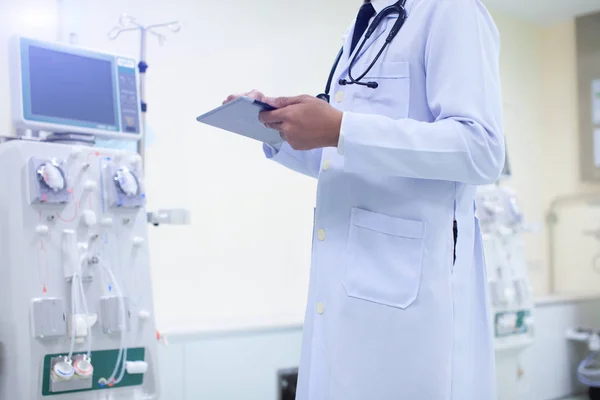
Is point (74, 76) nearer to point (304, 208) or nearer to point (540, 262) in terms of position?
point (304, 208)

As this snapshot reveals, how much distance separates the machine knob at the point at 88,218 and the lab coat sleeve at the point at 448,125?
1.03 meters

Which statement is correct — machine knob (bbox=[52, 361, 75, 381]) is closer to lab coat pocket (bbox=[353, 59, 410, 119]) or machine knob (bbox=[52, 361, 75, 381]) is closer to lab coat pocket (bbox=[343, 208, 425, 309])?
lab coat pocket (bbox=[343, 208, 425, 309])

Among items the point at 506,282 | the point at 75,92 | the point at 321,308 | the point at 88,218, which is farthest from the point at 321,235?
the point at 506,282

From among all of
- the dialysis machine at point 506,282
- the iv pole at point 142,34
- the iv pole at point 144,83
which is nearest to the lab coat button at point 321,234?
the iv pole at point 144,83

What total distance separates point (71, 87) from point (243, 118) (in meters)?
1.01

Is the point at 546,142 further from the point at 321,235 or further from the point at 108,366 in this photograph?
the point at 321,235

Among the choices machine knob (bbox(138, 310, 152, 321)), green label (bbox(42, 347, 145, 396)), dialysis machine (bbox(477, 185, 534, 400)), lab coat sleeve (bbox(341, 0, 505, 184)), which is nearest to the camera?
lab coat sleeve (bbox(341, 0, 505, 184))

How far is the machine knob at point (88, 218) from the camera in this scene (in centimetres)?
174

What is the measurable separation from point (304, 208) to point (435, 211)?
2.22 metres

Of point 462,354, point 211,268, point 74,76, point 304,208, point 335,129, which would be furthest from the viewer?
point 304,208

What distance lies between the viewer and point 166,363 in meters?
2.35

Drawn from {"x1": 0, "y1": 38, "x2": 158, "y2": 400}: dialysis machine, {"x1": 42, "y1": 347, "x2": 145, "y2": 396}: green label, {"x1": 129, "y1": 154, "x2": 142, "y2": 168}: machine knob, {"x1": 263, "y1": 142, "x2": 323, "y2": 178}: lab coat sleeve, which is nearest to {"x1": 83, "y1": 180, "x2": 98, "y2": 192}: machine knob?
{"x1": 0, "y1": 38, "x2": 158, "y2": 400}: dialysis machine

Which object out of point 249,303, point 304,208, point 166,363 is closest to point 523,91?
point 304,208

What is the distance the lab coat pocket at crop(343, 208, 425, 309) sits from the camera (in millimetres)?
1006
